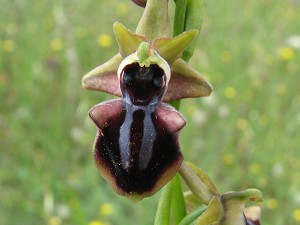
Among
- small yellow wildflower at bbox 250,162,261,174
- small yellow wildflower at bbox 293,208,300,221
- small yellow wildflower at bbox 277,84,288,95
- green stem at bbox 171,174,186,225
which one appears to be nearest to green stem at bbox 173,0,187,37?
green stem at bbox 171,174,186,225

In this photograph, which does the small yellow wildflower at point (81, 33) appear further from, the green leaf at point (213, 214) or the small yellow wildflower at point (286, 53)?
the green leaf at point (213, 214)

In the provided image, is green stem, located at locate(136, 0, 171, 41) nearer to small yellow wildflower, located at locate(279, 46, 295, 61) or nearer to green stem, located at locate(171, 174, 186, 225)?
green stem, located at locate(171, 174, 186, 225)

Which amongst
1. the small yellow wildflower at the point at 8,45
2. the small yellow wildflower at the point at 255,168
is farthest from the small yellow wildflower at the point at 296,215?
the small yellow wildflower at the point at 8,45

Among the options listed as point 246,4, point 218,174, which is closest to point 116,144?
point 218,174

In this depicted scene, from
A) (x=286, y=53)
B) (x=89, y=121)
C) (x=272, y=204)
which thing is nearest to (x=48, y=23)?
(x=89, y=121)

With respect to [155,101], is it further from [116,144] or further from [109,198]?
[109,198]

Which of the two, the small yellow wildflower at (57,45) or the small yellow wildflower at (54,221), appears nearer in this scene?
the small yellow wildflower at (54,221)

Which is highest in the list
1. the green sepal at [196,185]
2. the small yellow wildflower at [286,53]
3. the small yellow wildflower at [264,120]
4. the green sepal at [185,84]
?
the green sepal at [185,84]
